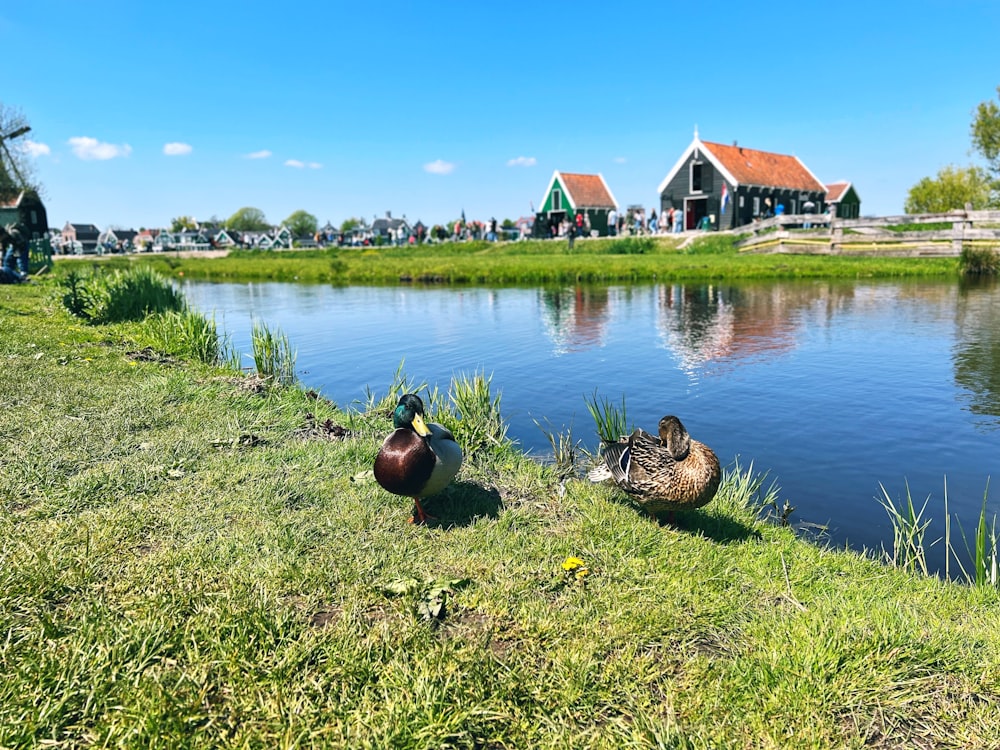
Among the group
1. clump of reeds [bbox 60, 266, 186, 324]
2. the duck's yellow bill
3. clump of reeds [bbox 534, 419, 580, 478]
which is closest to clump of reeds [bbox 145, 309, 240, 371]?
clump of reeds [bbox 60, 266, 186, 324]

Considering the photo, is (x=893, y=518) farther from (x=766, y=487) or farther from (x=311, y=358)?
(x=311, y=358)

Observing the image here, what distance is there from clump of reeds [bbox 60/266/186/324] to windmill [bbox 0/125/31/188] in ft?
117

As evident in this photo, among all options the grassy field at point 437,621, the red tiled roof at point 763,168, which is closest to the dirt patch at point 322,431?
the grassy field at point 437,621

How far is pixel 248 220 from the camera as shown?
177 meters

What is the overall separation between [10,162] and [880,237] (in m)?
55.8

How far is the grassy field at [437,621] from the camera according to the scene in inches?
127

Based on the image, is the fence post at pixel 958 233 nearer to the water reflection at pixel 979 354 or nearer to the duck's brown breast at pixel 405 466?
the water reflection at pixel 979 354

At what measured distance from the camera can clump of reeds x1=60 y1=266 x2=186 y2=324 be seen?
16.2 meters

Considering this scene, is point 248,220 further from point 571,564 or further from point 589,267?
point 571,564

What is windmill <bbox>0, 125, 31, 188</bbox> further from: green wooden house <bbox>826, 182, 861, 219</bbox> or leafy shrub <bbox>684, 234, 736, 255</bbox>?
green wooden house <bbox>826, 182, 861, 219</bbox>

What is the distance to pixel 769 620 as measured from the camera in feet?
13.6

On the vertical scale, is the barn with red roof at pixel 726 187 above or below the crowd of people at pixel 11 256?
above

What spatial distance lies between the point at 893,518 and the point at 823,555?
182 cm

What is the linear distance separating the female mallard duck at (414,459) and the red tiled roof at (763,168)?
1961 inches
